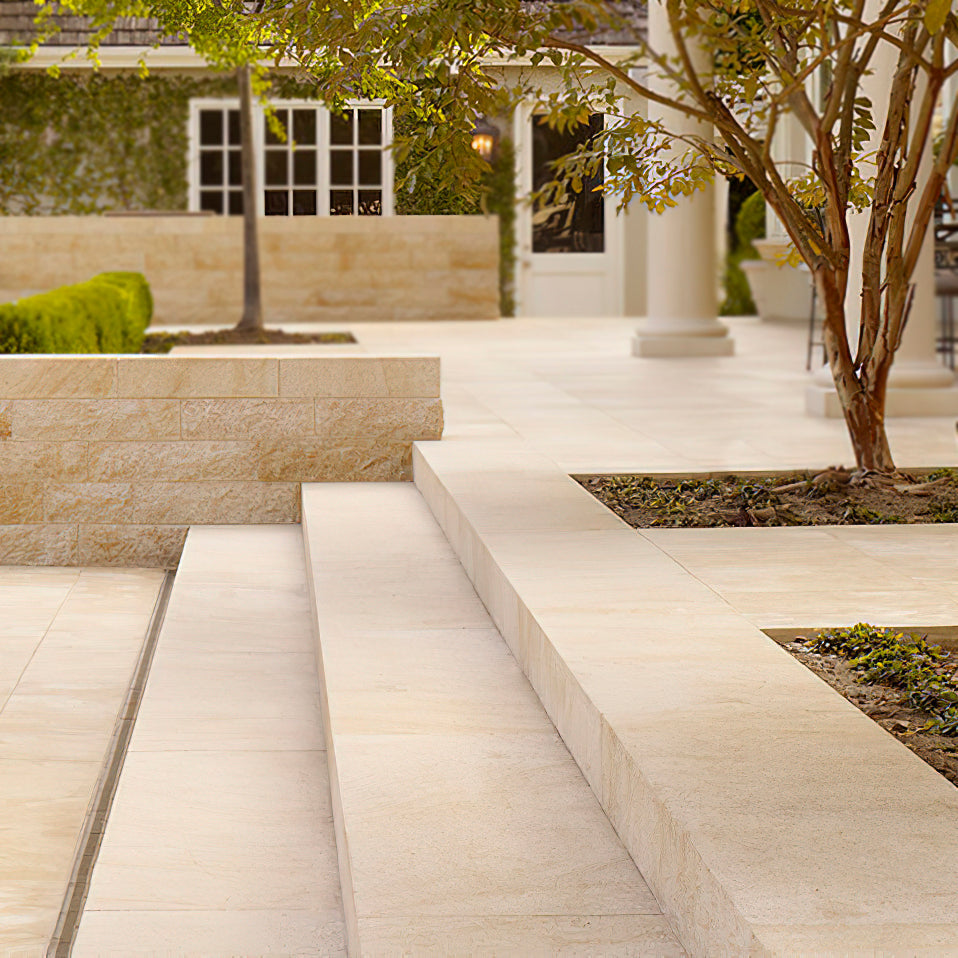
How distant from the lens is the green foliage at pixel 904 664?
9.23ft

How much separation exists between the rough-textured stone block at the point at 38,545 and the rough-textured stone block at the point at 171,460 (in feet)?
1.02

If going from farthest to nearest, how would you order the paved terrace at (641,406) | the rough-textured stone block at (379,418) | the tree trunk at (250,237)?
the tree trunk at (250,237) → the rough-textured stone block at (379,418) → the paved terrace at (641,406)

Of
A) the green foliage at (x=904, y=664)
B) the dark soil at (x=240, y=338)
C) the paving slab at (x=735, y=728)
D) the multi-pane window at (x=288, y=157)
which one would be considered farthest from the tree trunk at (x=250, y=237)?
the green foliage at (x=904, y=664)

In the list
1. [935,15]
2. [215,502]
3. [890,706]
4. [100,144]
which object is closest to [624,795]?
[890,706]

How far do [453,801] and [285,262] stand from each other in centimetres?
1501

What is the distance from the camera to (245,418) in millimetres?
6395

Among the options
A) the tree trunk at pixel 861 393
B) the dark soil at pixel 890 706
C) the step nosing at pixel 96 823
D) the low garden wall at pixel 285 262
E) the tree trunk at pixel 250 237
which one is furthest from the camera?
the low garden wall at pixel 285 262

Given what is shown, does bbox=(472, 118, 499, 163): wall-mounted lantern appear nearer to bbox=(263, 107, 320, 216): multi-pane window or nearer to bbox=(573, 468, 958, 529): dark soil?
bbox=(263, 107, 320, 216): multi-pane window

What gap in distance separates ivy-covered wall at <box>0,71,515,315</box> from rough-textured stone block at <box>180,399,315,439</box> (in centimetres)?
1240

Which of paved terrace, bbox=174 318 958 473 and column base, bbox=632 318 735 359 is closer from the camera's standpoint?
paved terrace, bbox=174 318 958 473

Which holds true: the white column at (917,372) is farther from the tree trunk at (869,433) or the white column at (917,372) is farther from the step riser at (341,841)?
the step riser at (341,841)

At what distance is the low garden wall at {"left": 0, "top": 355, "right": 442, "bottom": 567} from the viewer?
630 centimetres

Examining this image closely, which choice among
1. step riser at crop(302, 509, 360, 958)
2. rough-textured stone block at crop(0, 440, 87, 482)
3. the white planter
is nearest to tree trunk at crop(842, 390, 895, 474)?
step riser at crop(302, 509, 360, 958)

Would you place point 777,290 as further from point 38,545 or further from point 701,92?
point 701,92
